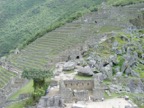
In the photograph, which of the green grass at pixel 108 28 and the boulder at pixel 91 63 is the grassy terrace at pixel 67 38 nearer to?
the green grass at pixel 108 28

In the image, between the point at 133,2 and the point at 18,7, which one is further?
the point at 18,7

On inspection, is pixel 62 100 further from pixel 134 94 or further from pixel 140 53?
pixel 140 53

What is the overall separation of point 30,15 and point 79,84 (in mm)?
74148

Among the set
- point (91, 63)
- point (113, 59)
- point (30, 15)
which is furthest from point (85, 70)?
point (30, 15)

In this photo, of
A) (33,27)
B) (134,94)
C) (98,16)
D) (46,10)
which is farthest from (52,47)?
(46,10)

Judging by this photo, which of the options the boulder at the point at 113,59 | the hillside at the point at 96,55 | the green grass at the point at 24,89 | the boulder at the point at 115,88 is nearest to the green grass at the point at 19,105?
the hillside at the point at 96,55

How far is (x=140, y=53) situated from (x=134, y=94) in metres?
10.8

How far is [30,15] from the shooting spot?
322 feet

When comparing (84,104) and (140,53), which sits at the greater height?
(140,53)

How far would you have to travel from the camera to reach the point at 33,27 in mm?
85312

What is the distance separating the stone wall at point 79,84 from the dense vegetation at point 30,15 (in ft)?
149

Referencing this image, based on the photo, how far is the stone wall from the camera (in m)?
25.5

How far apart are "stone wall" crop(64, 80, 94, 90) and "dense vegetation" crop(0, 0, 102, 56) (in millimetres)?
45551

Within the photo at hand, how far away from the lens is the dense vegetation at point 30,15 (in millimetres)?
78625
